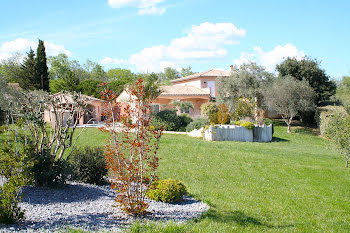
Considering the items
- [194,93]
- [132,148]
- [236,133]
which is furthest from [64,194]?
[194,93]

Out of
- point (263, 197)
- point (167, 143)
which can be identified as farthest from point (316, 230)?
point (167, 143)

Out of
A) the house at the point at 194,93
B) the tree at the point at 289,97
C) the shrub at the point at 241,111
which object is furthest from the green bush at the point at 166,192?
the house at the point at 194,93

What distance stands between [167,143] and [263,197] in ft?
26.6

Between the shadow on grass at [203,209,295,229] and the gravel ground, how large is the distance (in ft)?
0.81

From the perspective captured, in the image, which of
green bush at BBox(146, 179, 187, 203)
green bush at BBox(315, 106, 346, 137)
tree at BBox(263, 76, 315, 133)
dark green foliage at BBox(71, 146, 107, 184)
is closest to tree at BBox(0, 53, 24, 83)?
tree at BBox(263, 76, 315, 133)

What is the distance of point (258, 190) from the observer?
8906 mm

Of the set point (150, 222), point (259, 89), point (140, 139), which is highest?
point (259, 89)

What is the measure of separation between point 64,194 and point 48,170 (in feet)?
2.06

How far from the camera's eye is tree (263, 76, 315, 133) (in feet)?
95.2

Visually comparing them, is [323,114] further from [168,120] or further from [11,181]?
[11,181]

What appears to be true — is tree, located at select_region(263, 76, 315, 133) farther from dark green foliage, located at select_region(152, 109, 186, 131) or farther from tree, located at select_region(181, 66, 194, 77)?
tree, located at select_region(181, 66, 194, 77)

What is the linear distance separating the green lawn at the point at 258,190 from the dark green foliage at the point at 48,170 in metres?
2.71

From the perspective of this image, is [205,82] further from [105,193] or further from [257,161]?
[105,193]

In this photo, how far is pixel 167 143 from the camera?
15.8 metres
